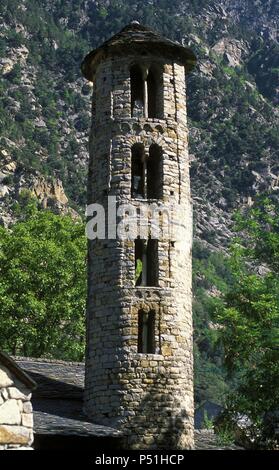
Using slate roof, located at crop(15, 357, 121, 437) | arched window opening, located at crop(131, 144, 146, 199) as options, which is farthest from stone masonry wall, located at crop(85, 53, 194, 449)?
slate roof, located at crop(15, 357, 121, 437)

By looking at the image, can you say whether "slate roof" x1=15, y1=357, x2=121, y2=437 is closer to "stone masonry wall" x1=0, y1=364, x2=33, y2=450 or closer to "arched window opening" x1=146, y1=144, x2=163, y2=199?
"arched window opening" x1=146, y1=144, x2=163, y2=199

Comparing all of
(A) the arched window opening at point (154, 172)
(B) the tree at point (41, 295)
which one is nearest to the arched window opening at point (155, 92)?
(A) the arched window opening at point (154, 172)

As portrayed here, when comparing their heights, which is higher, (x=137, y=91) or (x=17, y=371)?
Answer: (x=137, y=91)

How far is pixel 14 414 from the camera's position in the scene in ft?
40.7

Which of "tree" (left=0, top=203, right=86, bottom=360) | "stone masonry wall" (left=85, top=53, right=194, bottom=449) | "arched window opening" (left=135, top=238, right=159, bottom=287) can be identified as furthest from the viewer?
"tree" (left=0, top=203, right=86, bottom=360)

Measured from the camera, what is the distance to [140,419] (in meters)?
21.1

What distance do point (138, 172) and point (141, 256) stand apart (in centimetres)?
259

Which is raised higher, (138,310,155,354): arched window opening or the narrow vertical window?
→ the narrow vertical window

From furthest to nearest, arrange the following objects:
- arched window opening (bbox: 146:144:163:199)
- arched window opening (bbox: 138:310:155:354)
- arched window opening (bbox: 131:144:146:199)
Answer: arched window opening (bbox: 131:144:146:199), arched window opening (bbox: 146:144:163:199), arched window opening (bbox: 138:310:155:354)

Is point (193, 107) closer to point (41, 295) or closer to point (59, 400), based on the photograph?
point (41, 295)

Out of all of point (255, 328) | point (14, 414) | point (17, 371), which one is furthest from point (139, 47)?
point (14, 414)

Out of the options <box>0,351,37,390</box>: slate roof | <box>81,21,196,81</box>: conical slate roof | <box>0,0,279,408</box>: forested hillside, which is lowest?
<box>0,351,37,390</box>: slate roof

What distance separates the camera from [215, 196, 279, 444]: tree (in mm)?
23219

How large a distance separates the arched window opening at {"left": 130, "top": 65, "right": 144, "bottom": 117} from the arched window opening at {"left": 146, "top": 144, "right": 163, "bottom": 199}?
1227 mm
